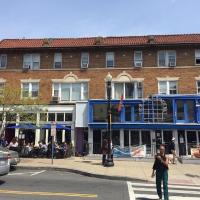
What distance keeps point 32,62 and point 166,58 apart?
13123mm

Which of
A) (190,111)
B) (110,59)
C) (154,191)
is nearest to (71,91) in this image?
(110,59)

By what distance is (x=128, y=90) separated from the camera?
32.1 m

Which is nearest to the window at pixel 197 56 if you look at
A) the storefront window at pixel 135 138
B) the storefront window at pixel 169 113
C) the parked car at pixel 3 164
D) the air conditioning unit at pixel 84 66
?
the storefront window at pixel 169 113

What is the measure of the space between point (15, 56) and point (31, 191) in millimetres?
24035

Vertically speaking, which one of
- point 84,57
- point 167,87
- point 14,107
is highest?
point 84,57

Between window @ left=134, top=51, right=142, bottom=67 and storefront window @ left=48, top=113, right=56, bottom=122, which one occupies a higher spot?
window @ left=134, top=51, right=142, bottom=67

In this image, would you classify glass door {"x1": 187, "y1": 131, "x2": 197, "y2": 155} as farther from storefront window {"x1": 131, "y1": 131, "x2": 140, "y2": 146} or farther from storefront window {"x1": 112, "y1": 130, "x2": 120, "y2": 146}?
storefront window {"x1": 112, "y1": 130, "x2": 120, "y2": 146}

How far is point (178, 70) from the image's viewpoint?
3178 cm

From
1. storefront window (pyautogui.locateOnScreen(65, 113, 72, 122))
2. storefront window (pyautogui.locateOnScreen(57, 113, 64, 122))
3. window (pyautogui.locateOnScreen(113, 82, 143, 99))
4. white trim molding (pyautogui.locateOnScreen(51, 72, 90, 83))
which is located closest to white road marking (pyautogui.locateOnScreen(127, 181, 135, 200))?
storefront window (pyautogui.locateOnScreen(65, 113, 72, 122))

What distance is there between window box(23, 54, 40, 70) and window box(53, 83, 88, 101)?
10.5 ft

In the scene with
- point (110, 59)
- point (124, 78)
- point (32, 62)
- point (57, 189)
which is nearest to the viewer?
point (57, 189)

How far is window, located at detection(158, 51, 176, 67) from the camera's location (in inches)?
1264

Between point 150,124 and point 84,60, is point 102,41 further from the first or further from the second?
point 150,124

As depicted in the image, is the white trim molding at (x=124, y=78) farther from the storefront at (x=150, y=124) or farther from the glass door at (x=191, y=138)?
the glass door at (x=191, y=138)
